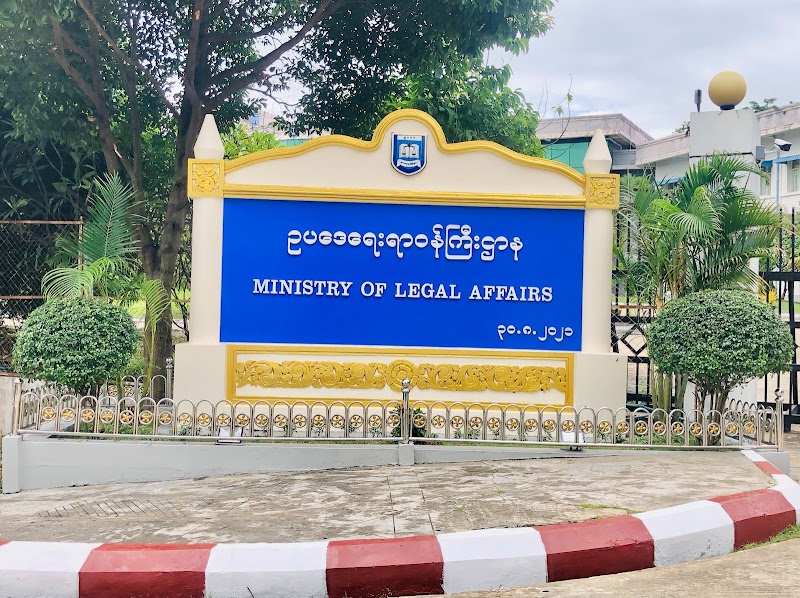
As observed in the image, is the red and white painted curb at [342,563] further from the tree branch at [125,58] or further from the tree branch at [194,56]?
the tree branch at [194,56]

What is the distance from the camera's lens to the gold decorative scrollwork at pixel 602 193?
6.65 m

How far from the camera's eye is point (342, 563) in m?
3.67

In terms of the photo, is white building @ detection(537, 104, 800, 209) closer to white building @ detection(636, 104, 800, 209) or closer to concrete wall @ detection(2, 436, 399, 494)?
white building @ detection(636, 104, 800, 209)

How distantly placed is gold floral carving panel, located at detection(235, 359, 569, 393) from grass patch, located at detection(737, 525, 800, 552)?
2445 mm

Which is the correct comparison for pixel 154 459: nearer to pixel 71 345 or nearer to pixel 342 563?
pixel 71 345

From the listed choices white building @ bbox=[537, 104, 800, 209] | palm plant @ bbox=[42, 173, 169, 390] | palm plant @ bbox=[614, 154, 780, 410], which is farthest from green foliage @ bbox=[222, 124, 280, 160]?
white building @ bbox=[537, 104, 800, 209]

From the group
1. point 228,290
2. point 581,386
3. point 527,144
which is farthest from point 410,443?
point 527,144

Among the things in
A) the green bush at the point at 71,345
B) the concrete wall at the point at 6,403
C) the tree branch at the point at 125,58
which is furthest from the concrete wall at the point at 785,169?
the concrete wall at the point at 6,403

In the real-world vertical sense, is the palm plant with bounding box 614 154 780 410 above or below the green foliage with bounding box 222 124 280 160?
below

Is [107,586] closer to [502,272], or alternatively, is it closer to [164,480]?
[164,480]

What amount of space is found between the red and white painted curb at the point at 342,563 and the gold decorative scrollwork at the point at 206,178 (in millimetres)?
3486

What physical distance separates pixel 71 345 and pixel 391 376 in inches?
101

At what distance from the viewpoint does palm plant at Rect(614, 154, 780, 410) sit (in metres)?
6.91

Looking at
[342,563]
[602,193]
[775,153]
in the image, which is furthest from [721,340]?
[775,153]
